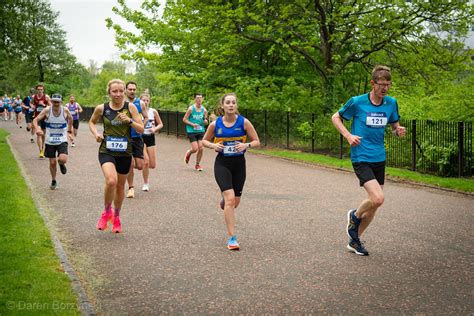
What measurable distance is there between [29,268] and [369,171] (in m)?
3.64

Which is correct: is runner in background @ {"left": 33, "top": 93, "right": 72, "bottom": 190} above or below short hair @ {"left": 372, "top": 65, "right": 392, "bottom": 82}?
below

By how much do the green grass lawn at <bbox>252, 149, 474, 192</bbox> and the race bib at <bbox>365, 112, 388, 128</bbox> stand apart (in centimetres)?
624

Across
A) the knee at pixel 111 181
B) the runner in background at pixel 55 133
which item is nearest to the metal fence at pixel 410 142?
the runner in background at pixel 55 133

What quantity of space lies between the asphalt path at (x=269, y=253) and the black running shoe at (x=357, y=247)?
0.39ft

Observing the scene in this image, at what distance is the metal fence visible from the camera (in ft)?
44.9

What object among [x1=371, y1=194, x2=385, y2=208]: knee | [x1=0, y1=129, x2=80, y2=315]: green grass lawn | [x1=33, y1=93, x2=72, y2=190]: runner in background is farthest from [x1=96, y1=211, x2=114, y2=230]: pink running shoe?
[x1=33, y1=93, x2=72, y2=190]: runner in background

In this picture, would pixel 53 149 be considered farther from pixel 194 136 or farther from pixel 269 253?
pixel 269 253

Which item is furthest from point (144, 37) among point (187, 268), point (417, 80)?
point (187, 268)

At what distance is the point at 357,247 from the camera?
6.54 m

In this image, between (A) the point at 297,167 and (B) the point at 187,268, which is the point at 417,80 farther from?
(B) the point at 187,268

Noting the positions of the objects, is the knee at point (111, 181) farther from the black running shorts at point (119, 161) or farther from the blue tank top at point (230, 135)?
the blue tank top at point (230, 135)

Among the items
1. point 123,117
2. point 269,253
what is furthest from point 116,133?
point 269,253

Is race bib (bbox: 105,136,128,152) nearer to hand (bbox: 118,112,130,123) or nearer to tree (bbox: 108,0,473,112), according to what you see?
hand (bbox: 118,112,130,123)

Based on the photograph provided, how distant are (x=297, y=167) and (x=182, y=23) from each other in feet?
37.5
